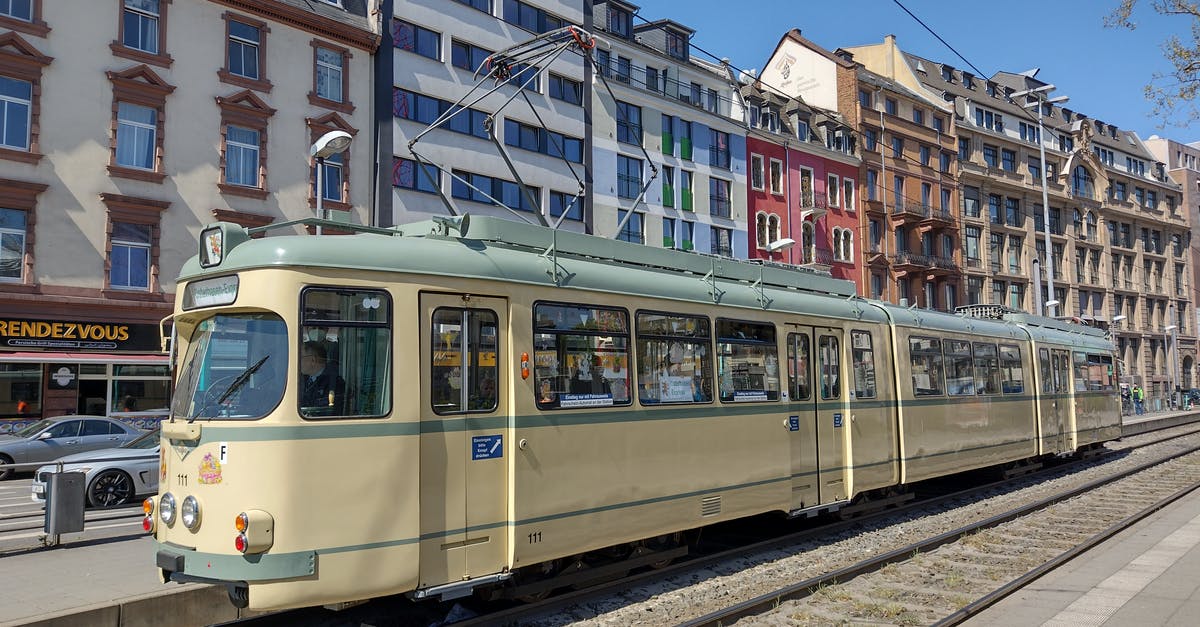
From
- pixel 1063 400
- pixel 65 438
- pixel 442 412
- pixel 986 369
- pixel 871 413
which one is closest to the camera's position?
pixel 442 412

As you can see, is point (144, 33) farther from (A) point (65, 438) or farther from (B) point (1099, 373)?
(B) point (1099, 373)

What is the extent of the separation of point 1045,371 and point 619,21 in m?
26.5

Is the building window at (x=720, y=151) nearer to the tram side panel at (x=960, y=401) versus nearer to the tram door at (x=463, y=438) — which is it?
the tram side panel at (x=960, y=401)

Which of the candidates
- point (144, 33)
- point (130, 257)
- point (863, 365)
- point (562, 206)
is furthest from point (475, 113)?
point (863, 365)

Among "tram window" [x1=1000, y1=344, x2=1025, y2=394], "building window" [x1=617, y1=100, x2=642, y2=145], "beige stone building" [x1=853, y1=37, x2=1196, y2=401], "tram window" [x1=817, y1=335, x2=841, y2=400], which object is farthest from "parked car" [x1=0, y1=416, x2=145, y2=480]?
"beige stone building" [x1=853, y1=37, x2=1196, y2=401]

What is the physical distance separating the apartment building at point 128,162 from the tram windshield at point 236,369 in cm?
1877

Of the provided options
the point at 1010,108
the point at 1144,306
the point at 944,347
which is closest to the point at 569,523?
the point at 944,347

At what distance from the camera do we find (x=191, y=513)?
23.6 feet

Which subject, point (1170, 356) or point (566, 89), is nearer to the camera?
point (566, 89)

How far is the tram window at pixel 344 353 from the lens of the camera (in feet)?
23.5

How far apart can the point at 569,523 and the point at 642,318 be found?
2259 millimetres

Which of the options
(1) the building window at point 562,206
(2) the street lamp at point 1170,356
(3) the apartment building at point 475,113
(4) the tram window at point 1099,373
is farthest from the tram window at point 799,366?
(2) the street lamp at point 1170,356

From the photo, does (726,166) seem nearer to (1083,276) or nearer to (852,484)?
(852,484)

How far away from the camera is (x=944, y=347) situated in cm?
1562
